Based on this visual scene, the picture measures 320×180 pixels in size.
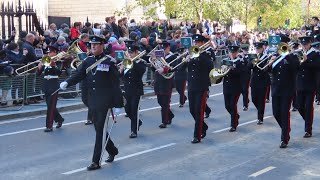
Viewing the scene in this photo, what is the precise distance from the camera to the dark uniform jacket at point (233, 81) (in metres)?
13.8

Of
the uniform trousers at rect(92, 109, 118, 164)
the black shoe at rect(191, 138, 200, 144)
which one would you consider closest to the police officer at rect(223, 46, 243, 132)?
the black shoe at rect(191, 138, 200, 144)

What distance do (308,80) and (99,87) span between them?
4.77 m

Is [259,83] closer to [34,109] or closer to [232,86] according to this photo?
[232,86]

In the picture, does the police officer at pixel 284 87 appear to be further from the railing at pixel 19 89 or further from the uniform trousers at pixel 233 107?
the railing at pixel 19 89

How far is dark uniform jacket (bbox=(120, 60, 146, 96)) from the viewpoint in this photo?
524 inches

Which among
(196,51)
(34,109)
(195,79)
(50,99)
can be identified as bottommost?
(34,109)

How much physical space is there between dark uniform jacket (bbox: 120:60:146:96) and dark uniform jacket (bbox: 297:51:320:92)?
3.16 m

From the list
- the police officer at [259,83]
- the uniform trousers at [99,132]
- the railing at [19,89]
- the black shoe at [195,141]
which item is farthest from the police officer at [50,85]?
the police officer at [259,83]

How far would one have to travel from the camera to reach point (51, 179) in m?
9.39

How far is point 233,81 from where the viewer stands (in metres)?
13.8

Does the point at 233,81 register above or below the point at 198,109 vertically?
above

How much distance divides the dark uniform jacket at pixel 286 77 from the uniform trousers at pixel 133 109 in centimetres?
285

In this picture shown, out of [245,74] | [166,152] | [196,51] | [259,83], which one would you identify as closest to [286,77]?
[196,51]

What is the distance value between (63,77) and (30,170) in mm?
9091
